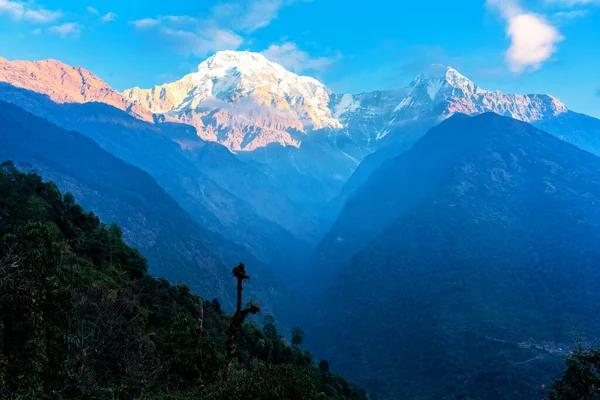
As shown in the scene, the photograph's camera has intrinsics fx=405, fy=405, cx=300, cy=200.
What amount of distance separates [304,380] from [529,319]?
20454cm

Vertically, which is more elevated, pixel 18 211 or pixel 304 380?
pixel 304 380

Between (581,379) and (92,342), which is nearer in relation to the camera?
(581,379)

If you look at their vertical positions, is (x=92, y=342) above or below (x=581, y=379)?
below

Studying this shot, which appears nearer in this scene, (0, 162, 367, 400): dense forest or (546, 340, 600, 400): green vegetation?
(0, 162, 367, 400): dense forest

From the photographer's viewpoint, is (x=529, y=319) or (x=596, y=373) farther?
(x=529, y=319)

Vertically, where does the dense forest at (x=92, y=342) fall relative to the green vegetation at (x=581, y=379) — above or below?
below

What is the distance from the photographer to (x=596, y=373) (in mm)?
28359

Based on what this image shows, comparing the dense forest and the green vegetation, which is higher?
the green vegetation

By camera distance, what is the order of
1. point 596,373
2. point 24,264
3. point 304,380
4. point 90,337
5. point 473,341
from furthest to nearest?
point 473,341
point 90,337
point 596,373
point 304,380
point 24,264

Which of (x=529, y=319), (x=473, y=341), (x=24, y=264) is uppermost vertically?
(x=529, y=319)

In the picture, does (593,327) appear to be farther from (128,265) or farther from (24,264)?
(24,264)

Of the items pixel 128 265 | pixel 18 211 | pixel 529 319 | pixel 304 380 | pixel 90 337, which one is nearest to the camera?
pixel 304 380

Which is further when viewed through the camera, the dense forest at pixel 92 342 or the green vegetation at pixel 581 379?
the green vegetation at pixel 581 379

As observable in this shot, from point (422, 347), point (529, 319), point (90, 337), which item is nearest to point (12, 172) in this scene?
point (90, 337)
